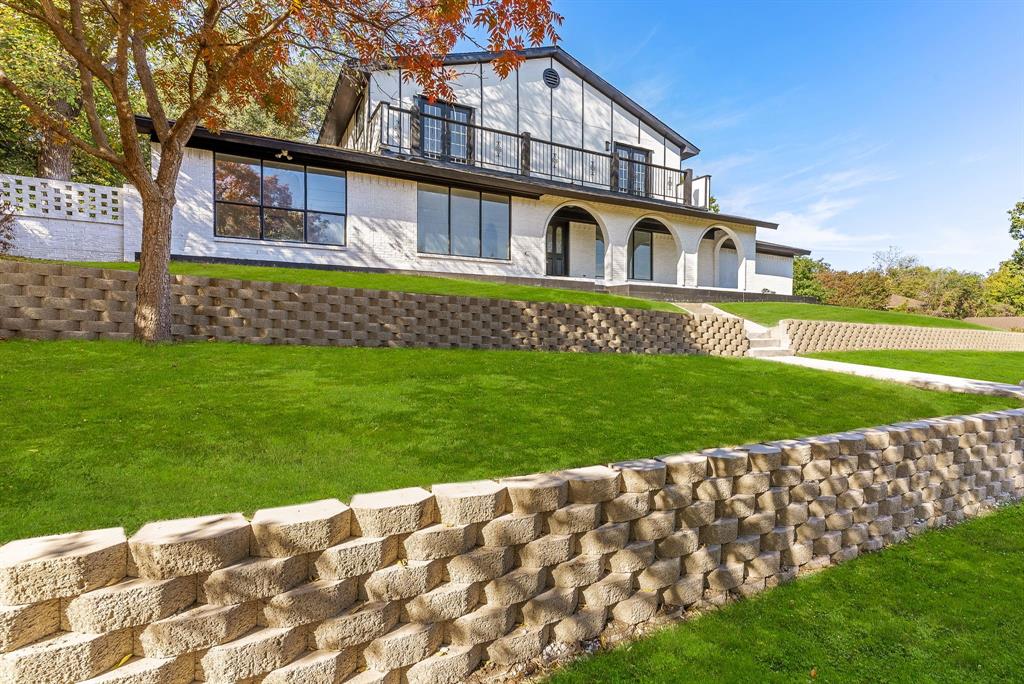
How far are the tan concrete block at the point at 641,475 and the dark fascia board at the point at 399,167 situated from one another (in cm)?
1122

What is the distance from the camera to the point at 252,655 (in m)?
1.72

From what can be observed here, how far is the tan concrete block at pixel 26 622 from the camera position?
1.42 metres

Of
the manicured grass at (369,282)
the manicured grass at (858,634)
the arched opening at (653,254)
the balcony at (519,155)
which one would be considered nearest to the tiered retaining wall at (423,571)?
the manicured grass at (858,634)

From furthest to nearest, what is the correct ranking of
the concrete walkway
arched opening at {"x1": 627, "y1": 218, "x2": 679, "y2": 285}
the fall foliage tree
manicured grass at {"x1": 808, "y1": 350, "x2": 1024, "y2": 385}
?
arched opening at {"x1": 627, "y1": 218, "x2": 679, "y2": 285} → manicured grass at {"x1": 808, "y1": 350, "x2": 1024, "y2": 385} → the concrete walkway → the fall foliage tree

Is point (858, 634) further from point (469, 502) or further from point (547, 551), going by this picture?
point (469, 502)

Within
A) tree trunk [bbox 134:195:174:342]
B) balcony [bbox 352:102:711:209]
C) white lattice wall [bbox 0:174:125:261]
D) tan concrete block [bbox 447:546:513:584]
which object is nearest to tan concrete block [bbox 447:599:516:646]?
tan concrete block [bbox 447:546:513:584]

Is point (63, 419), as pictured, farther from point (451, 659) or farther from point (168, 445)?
point (451, 659)

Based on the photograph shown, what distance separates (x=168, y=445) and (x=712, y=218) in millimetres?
21348

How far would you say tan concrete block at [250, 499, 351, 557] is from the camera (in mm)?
1776

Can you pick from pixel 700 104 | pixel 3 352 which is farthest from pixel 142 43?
pixel 700 104

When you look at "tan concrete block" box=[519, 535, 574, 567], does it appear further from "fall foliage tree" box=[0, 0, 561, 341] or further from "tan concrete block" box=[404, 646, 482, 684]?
"fall foliage tree" box=[0, 0, 561, 341]

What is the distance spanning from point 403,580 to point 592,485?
1053mm

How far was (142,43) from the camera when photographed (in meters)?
6.41

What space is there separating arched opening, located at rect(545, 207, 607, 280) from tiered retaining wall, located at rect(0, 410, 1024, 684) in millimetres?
16610
